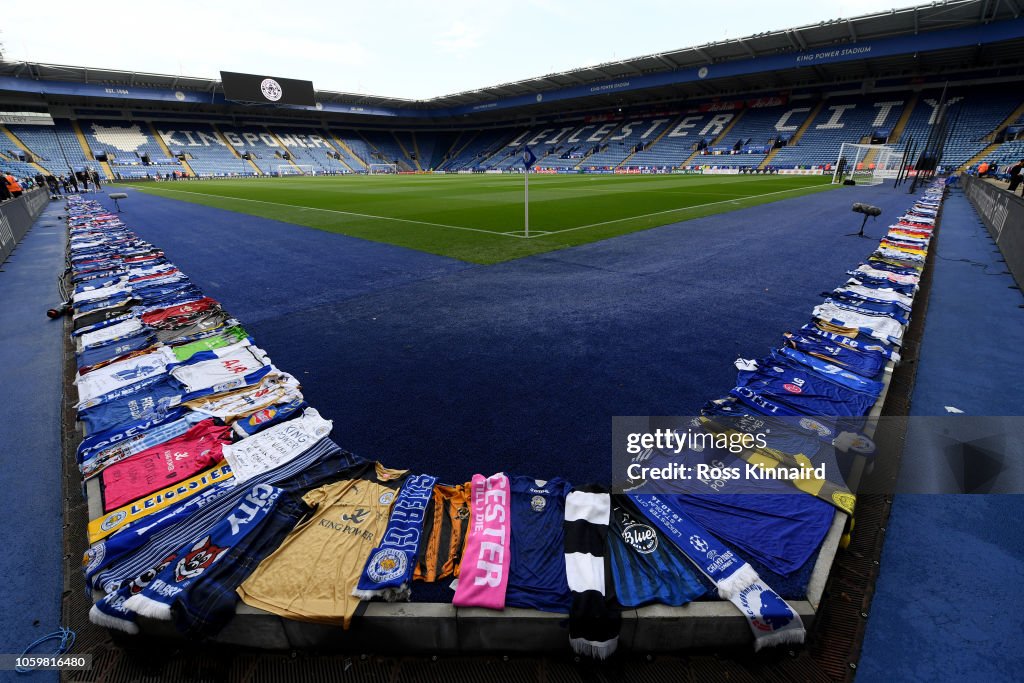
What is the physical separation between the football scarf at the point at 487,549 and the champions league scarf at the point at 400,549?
1.09 feet

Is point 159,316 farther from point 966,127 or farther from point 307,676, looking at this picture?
point 966,127

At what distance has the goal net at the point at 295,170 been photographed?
6450cm

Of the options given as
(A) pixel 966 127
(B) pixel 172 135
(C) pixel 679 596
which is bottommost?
(C) pixel 679 596

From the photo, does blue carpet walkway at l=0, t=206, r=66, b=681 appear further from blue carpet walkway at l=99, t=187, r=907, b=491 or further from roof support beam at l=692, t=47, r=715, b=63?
roof support beam at l=692, t=47, r=715, b=63

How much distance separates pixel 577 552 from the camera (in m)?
2.83

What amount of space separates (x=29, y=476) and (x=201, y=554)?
261 centimetres

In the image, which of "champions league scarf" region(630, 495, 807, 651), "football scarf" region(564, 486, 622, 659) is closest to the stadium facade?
"champions league scarf" region(630, 495, 807, 651)

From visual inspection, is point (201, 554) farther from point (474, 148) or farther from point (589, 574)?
point (474, 148)

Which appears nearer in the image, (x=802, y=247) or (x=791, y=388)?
(x=791, y=388)

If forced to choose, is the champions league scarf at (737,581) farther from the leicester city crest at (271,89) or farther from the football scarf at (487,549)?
the leicester city crest at (271,89)

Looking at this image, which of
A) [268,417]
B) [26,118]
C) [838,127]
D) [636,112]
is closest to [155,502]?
[268,417]

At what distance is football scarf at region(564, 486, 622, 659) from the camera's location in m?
2.43

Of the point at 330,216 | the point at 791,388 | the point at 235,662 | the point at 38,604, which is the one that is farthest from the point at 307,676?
the point at 330,216

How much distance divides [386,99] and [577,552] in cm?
8083
